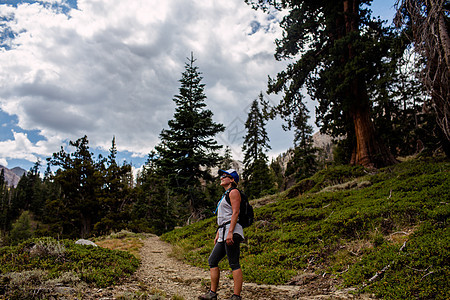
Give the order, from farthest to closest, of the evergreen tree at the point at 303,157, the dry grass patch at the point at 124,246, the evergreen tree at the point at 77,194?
the evergreen tree at the point at 303,157
the evergreen tree at the point at 77,194
the dry grass patch at the point at 124,246

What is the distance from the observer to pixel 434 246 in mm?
3801

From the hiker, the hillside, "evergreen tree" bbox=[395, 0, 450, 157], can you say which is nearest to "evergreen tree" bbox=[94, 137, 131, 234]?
the hillside

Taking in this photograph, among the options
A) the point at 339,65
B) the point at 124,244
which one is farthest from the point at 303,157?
the point at 124,244

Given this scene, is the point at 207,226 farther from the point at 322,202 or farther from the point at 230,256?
the point at 230,256

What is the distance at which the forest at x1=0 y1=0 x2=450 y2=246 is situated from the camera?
22.7 feet

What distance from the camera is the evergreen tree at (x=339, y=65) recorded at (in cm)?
1203

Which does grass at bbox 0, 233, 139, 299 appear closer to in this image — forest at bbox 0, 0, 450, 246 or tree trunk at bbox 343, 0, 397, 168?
forest at bbox 0, 0, 450, 246

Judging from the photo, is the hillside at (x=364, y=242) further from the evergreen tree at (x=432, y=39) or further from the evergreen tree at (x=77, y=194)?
the evergreen tree at (x=77, y=194)

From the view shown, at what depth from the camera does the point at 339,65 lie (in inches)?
522

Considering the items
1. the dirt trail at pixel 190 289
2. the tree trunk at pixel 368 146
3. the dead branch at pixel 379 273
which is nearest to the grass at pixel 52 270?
the dirt trail at pixel 190 289

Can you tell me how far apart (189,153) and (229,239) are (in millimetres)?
18431

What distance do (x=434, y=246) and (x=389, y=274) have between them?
94cm

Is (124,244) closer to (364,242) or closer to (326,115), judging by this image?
(364,242)

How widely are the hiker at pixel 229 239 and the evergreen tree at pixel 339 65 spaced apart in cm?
1111
